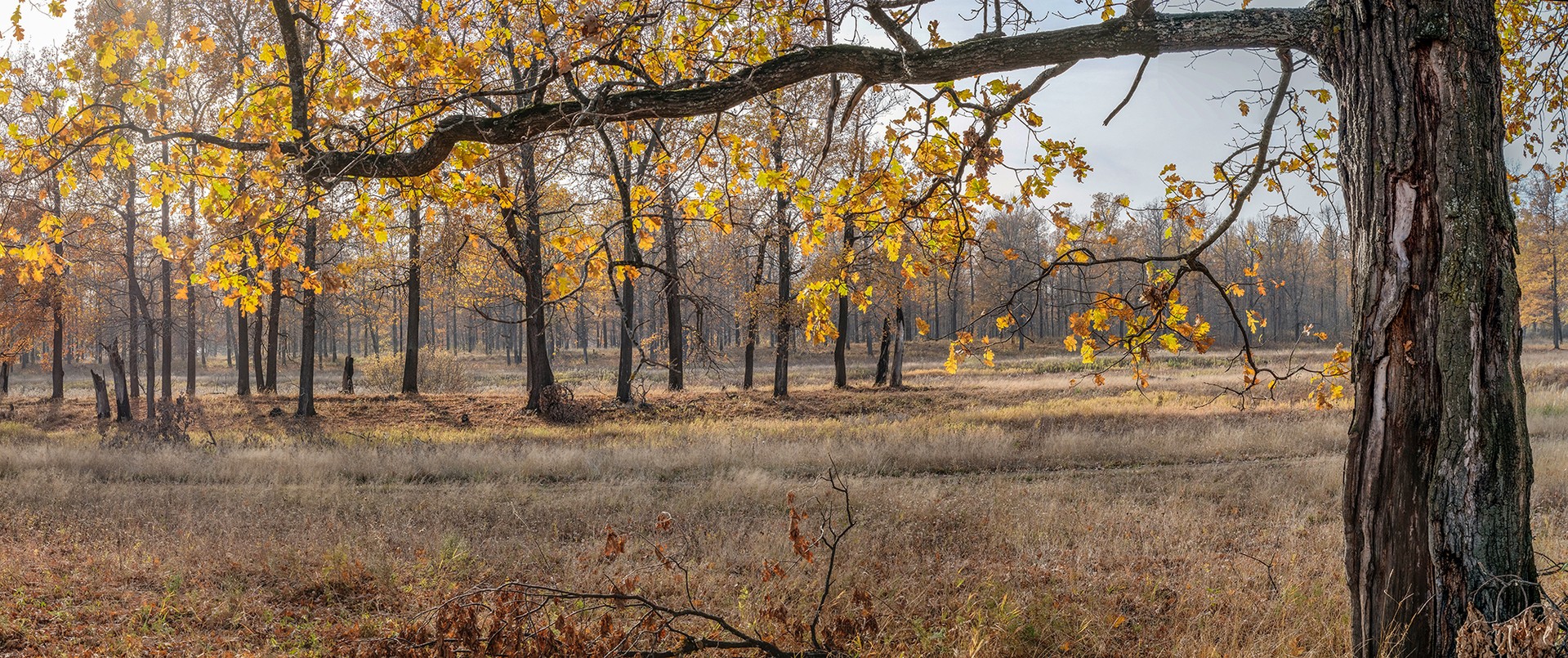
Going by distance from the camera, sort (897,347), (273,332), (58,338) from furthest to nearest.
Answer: (897,347), (58,338), (273,332)

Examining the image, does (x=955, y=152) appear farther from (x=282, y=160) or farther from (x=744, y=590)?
(x=282, y=160)

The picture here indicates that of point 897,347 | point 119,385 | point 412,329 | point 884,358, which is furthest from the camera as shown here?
point 884,358

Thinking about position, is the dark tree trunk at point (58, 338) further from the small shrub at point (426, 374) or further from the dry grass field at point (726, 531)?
the dry grass field at point (726, 531)

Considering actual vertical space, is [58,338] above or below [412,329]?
below

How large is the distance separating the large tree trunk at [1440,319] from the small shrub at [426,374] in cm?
3057

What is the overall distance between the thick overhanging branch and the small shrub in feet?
92.1

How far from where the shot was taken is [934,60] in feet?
13.9

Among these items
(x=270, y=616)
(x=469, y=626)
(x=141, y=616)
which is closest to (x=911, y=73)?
(x=469, y=626)

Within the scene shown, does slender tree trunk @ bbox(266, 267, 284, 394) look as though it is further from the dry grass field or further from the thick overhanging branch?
the thick overhanging branch

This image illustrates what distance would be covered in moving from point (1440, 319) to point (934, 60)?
8.52ft

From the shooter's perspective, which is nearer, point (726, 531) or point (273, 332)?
point (726, 531)

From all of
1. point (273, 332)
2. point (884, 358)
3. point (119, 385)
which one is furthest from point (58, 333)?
point (884, 358)

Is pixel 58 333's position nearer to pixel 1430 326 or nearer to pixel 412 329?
pixel 412 329

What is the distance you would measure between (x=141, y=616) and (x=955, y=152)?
612cm
